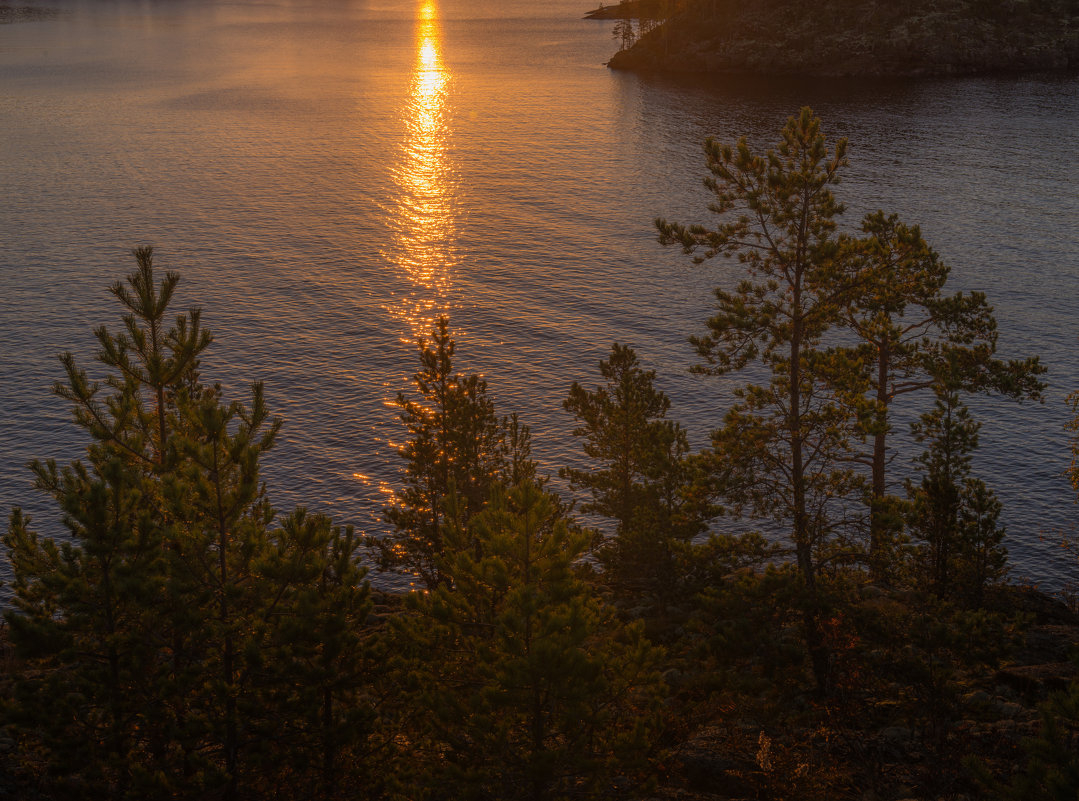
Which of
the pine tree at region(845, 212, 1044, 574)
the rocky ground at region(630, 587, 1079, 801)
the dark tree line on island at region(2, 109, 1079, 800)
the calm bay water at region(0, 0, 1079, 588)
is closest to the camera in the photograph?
the dark tree line on island at region(2, 109, 1079, 800)

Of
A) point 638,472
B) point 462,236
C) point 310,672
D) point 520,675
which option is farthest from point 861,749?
point 462,236

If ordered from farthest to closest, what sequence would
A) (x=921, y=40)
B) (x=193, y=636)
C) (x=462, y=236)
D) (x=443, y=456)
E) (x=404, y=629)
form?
(x=921, y=40), (x=462, y=236), (x=443, y=456), (x=404, y=629), (x=193, y=636)

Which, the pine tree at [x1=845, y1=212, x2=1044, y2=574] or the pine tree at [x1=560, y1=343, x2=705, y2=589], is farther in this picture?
the pine tree at [x1=560, y1=343, x2=705, y2=589]

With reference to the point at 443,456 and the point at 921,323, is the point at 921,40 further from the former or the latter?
the point at 443,456

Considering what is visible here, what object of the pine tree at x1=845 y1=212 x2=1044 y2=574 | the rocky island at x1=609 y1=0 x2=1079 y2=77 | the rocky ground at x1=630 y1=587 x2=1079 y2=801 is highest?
the rocky island at x1=609 y1=0 x2=1079 y2=77

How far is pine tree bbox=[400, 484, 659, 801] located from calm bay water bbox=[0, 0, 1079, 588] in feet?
126

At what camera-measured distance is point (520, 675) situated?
2153cm

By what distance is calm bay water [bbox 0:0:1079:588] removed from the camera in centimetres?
7269

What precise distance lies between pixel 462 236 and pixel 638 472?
80299 mm

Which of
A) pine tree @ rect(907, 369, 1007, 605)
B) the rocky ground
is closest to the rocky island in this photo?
pine tree @ rect(907, 369, 1007, 605)

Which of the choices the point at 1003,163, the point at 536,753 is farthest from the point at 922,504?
the point at 1003,163

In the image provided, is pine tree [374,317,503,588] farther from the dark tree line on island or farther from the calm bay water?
the calm bay water

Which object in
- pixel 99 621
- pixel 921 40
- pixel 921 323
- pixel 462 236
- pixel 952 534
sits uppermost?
pixel 921 40

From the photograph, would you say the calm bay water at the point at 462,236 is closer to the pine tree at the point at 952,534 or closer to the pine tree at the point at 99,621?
the pine tree at the point at 952,534
